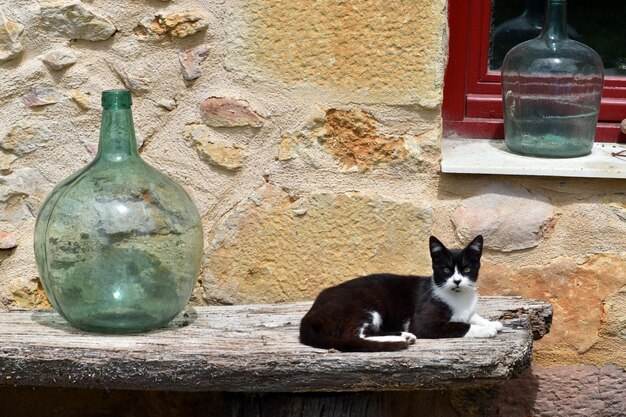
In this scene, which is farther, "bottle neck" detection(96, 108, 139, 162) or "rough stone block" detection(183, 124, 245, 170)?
"rough stone block" detection(183, 124, 245, 170)

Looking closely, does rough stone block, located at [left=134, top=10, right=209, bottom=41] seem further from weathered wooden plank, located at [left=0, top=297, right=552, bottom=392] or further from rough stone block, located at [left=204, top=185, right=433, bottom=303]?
weathered wooden plank, located at [left=0, top=297, right=552, bottom=392]

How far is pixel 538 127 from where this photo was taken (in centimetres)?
286

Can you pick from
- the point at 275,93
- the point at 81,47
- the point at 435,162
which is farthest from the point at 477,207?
the point at 81,47

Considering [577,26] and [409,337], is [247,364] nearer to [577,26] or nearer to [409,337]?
[409,337]

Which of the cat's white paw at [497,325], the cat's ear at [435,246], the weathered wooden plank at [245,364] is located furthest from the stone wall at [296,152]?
the weathered wooden plank at [245,364]

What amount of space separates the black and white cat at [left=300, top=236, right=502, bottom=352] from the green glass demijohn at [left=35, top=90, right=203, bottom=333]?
349mm

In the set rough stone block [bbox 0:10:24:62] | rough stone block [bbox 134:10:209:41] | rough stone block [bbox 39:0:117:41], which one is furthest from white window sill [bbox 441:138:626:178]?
rough stone block [bbox 0:10:24:62]

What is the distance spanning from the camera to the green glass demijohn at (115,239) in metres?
2.45

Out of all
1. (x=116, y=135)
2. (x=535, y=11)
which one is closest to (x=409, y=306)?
(x=116, y=135)

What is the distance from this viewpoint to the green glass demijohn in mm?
2453

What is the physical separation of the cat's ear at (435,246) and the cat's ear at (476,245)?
6cm

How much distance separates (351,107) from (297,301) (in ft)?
1.67

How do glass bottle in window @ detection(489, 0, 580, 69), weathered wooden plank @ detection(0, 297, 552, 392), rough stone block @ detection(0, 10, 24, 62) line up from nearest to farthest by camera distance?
weathered wooden plank @ detection(0, 297, 552, 392)
rough stone block @ detection(0, 10, 24, 62)
glass bottle in window @ detection(489, 0, 580, 69)

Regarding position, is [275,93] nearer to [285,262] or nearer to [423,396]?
[285,262]
